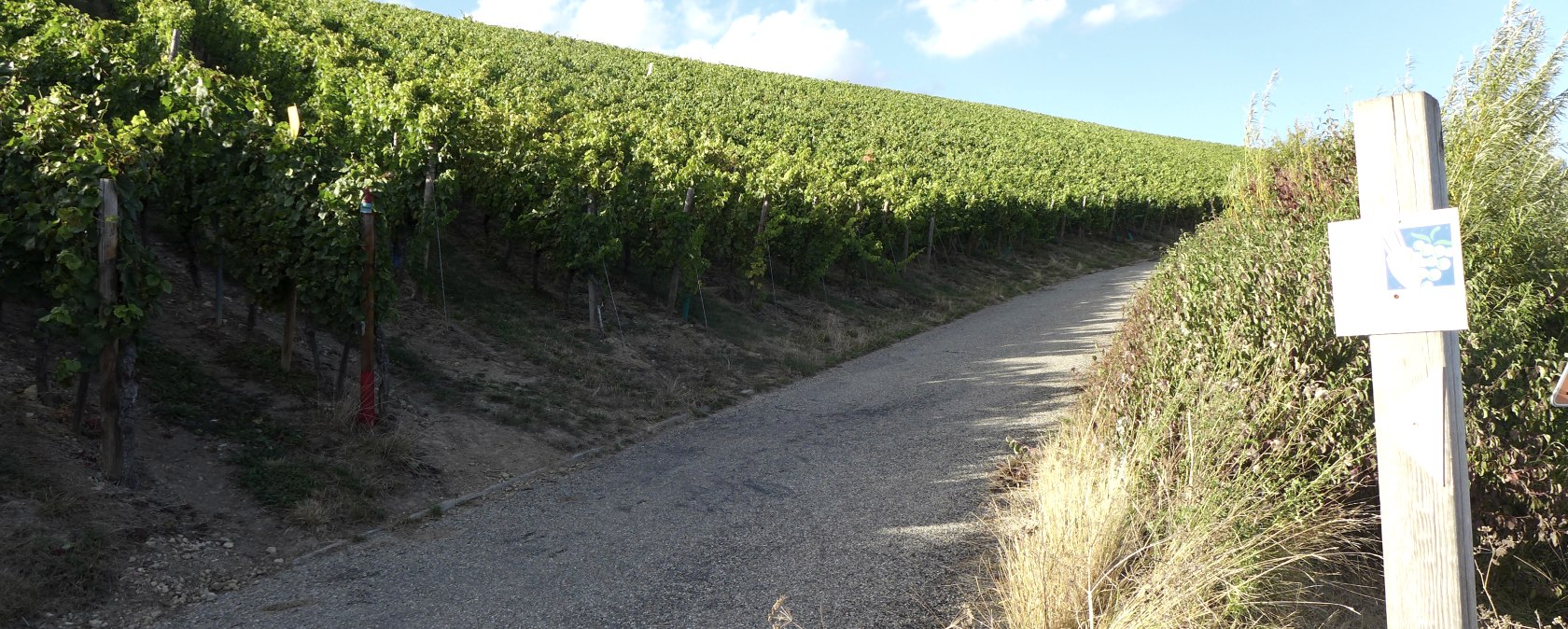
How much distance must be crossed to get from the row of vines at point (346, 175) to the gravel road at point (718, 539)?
255 centimetres

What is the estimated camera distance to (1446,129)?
6.08 m

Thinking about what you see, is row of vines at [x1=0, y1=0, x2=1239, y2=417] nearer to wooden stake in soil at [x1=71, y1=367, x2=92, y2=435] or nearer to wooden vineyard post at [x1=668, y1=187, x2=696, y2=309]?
wooden vineyard post at [x1=668, y1=187, x2=696, y2=309]

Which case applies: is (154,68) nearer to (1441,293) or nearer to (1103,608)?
(1103,608)

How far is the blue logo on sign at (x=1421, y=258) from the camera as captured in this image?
2.32 m

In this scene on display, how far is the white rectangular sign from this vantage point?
232 cm

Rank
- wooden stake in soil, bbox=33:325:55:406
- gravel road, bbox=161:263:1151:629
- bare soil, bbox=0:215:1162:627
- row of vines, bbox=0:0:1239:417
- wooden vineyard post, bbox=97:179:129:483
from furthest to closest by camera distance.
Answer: wooden stake in soil, bbox=33:325:55:406
row of vines, bbox=0:0:1239:417
wooden vineyard post, bbox=97:179:129:483
bare soil, bbox=0:215:1162:627
gravel road, bbox=161:263:1151:629

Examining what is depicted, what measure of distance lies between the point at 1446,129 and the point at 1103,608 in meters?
4.55

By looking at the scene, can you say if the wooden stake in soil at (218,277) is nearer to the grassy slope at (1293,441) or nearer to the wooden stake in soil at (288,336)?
the wooden stake in soil at (288,336)

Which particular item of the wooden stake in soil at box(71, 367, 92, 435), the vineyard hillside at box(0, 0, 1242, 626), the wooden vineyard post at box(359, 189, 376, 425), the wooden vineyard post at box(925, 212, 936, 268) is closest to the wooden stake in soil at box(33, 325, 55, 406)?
the vineyard hillside at box(0, 0, 1242, 626)

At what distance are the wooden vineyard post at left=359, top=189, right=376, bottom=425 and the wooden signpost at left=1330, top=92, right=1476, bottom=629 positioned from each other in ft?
25.5

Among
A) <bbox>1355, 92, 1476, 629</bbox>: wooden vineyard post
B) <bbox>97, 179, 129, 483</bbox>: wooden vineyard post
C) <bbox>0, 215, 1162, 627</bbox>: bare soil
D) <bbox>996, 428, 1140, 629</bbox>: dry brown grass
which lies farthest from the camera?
<bbox>97, 179, 129, 483</bbox>: wooden vineyard post

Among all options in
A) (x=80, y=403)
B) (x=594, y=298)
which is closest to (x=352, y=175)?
(x=80, y=403)

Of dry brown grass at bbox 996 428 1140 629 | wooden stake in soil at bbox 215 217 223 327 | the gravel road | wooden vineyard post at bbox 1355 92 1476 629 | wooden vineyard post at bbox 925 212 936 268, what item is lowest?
the gravel road

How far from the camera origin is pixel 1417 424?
8.04 feet
